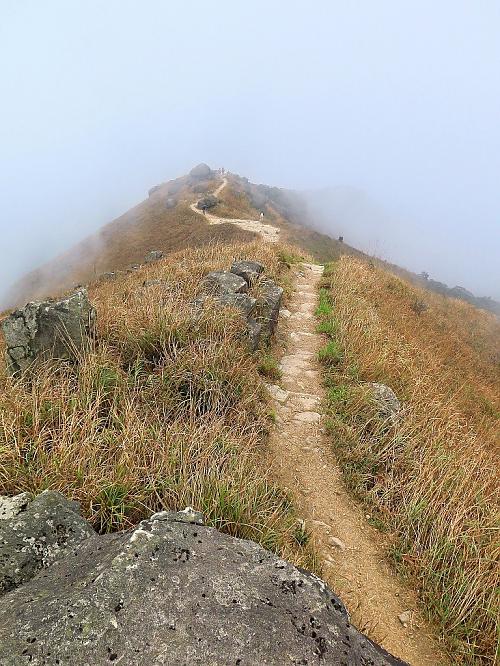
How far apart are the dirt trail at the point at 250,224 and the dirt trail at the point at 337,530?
2747 cm

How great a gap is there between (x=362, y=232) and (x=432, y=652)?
13765 centimetres

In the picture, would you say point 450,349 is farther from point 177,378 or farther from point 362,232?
point 362,232

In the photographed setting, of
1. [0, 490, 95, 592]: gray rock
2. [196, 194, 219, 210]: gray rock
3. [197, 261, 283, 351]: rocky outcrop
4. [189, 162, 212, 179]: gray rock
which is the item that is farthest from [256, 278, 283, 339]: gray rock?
[189, 162, 212, 179]: gray rock

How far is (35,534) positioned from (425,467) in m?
4.33

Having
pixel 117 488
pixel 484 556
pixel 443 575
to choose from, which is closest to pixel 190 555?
pixel 117 488

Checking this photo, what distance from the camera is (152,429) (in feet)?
15.1

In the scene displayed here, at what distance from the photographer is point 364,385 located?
6.91 m

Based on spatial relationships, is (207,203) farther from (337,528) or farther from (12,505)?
(12,505)

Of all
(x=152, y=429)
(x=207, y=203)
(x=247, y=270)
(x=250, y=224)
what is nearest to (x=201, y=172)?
(x=207, y=203)

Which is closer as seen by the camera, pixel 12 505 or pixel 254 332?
pixel 12 505

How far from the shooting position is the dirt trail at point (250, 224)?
122ft

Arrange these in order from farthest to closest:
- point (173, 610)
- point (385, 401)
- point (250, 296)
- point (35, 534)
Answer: point (250, 296)
point (385, 401)
point (35, 534)
point (173, 610)

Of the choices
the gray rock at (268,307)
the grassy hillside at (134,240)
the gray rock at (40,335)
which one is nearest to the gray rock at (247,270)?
the gray rock at (268,307)

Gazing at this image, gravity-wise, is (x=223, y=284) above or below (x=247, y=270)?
below
